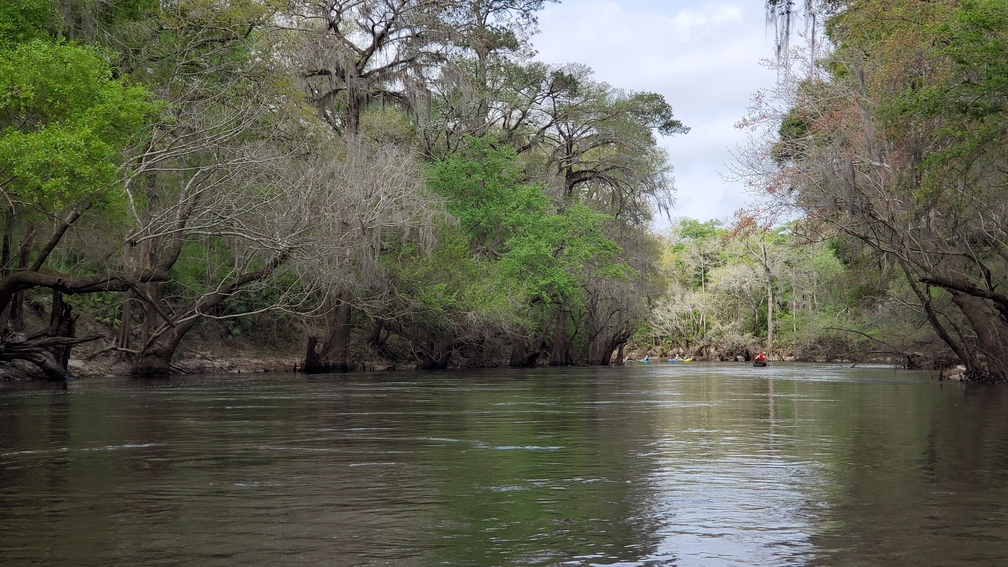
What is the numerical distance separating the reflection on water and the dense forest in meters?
6.59

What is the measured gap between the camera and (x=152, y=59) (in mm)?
28359

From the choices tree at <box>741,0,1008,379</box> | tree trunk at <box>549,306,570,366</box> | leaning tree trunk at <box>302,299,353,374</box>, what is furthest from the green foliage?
tree trunk at <box>549,306,570,366</box>

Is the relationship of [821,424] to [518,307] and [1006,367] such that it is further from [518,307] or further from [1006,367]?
[518,307]

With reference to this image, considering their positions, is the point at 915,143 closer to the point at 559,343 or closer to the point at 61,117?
the point at 61,117

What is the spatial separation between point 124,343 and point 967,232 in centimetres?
2669

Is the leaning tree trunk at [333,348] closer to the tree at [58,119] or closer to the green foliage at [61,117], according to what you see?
the tree at [58,119]

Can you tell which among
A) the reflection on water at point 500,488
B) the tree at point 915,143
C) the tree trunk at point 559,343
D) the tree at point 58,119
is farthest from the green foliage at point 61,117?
the tree trunk at point 559,343

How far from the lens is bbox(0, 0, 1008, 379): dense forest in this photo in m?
20.9

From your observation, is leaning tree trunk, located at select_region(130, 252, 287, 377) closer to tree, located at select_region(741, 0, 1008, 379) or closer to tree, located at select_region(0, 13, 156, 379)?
tree, located at select_region(0, 13, 156, 379)

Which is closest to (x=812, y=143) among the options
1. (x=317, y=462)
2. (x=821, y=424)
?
(x=821, y=424)

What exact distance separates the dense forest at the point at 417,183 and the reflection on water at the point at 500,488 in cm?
659

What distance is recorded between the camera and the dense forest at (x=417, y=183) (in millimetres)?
20891

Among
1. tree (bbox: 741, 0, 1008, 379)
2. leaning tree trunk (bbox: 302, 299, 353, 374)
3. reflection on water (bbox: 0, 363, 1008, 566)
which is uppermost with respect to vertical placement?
tree (bbox: 741, 0, 1008, 379)

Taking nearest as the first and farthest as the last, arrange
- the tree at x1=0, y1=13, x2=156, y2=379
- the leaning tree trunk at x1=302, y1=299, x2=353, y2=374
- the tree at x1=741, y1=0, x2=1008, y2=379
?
the tree at x1=741, y1=0, x2=1008, y2=379, the tree at x1=0, y1=13, x2=156, y2=379, the leaning tree trunk at x1=302, y1=299, x2=353, y2=374
